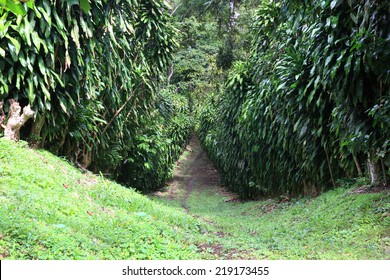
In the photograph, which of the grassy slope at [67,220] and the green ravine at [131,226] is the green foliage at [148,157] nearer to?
the green ravine at [131,226]

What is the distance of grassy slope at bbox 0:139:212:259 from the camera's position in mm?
2965

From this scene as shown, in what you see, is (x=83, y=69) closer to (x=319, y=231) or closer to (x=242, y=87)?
(x=319, y=231)

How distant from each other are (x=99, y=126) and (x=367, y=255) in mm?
6215

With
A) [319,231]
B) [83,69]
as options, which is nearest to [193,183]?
[83,69]

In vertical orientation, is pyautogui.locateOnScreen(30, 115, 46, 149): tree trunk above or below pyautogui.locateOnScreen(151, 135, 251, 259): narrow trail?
above

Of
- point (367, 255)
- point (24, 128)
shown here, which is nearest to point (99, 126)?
point (24, 128)

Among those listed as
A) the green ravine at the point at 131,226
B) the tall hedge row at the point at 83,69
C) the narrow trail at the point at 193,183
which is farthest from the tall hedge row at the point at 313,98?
the tall hedge row at the point at 83,69

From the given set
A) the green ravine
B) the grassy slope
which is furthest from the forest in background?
the grassy slope

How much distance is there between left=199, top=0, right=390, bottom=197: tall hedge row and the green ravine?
85 centimetres

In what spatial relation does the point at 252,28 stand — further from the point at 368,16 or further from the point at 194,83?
the point at 194,83

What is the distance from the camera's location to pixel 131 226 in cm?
395

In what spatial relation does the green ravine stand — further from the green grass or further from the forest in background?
the forest in background

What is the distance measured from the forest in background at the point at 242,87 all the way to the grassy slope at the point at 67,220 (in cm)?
111

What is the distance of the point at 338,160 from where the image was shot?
6777mm
